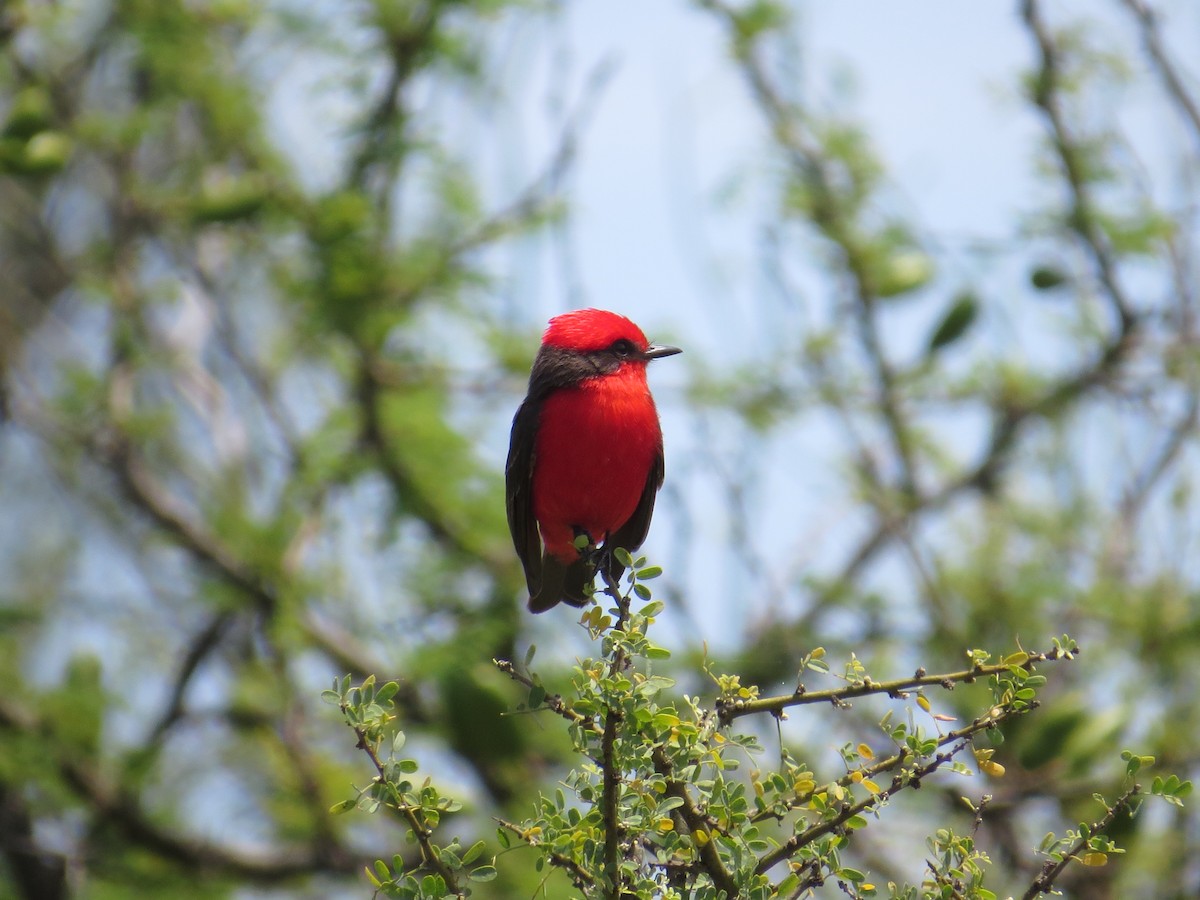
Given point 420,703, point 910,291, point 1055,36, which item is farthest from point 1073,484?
point 420,703

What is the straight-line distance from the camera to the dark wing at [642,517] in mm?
4098

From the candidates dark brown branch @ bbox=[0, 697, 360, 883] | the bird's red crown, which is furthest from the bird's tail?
dark brown branch @ bbox=[0, 697, 360, 883]

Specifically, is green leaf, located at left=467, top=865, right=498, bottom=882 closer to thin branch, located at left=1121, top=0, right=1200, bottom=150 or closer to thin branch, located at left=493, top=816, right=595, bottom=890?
thin branch, located at left=493, top=816, right=595, bottom=890

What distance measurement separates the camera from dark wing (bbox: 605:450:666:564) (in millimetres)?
4098

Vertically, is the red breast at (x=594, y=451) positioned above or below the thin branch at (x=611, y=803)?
above

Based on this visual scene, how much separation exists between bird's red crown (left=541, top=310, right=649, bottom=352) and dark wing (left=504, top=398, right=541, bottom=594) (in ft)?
0.71

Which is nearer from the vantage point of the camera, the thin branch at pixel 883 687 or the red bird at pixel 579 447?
the thin branch at pixel 883 687

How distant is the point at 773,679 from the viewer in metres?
5.84

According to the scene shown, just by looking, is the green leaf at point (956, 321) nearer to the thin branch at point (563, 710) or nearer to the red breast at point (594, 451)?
the red breast at point (594, 451)

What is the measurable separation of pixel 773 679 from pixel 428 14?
10.4 ft

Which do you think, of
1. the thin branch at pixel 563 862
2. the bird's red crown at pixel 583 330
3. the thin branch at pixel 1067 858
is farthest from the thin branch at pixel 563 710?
the bird's red crown at pixel 583 330

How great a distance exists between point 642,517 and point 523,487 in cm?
44

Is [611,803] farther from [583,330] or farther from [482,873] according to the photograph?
[583,330]

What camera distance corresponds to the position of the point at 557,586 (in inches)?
159
